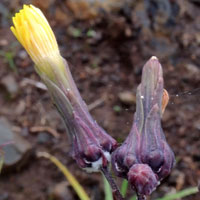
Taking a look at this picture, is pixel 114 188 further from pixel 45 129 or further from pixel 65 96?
pixel 45 129

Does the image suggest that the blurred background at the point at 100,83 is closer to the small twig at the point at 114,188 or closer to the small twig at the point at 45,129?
the small twig at the point at 45,129

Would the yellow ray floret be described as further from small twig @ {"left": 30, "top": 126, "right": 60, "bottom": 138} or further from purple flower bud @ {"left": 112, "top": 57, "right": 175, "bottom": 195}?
small twig @ {"left": 30, "top": 126, "right": 60, "bottom": 138}

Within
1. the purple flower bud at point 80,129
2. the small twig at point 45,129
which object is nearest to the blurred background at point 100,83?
the small twig at point 45,129

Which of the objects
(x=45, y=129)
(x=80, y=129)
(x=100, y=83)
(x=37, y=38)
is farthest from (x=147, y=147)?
(x=100, y=83)

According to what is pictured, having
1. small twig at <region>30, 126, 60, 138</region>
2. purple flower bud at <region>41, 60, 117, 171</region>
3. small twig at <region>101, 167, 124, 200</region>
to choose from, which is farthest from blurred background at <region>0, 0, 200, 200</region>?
small twig at <region>101, 167, 124, 200</region>

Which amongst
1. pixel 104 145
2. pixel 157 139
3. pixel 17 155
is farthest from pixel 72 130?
pixel 17 155

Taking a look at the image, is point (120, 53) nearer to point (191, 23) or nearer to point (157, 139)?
point (191, 23)
